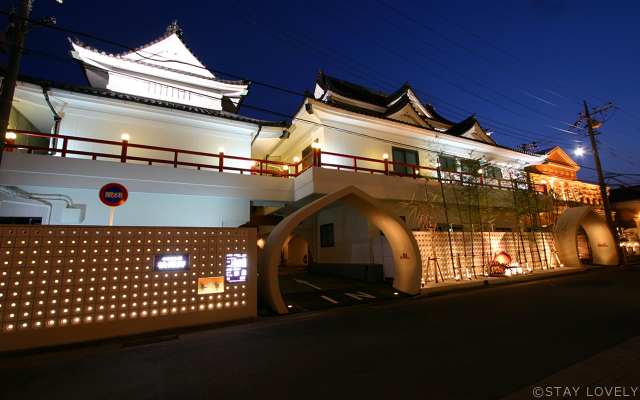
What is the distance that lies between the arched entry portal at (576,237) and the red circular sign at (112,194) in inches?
692

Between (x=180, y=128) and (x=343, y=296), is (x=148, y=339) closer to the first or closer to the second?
(x=343, y=296)

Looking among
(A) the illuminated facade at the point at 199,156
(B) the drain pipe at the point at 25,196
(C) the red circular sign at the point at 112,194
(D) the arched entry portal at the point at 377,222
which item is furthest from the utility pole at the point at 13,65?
(D) the arched entry portal at the point at 377,222

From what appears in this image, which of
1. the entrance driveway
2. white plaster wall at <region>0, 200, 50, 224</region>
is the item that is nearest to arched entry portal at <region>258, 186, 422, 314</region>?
the entrance driveway

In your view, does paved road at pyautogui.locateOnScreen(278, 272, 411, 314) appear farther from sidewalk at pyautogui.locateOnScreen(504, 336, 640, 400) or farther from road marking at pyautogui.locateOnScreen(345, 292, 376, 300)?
sidewalk at pyautogui.locateOnScreen(504, 336, 640, 400)

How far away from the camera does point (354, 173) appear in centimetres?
1066

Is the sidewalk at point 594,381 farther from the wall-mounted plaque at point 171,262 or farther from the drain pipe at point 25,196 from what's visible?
the drain pipe at point 25,196

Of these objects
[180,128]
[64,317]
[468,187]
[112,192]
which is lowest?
[64,317]

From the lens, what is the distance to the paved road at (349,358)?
3170mm

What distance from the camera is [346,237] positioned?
12.6m

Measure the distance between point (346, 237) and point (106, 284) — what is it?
8911mm

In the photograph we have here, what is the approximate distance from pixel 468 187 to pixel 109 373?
11807 millimetres

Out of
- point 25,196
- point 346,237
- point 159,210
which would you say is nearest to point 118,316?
point 159,210

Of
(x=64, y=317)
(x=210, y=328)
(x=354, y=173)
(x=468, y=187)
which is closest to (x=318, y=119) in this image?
(x=354, y=173)

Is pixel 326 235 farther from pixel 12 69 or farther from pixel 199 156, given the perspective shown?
pixel 12 69
